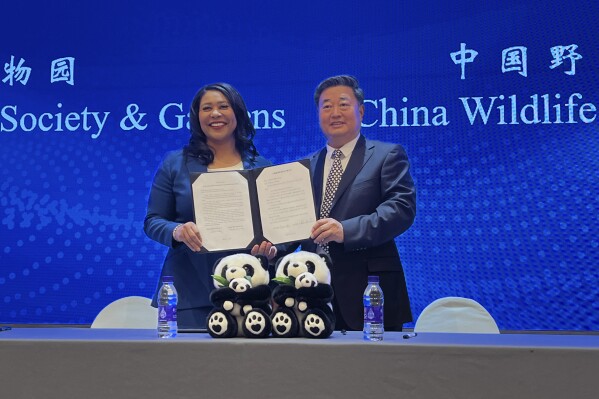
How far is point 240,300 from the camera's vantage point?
1.96m

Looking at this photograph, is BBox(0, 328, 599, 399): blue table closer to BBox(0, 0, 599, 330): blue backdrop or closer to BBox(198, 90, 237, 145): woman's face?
BBox(198, 90, 237, 145): woman's face

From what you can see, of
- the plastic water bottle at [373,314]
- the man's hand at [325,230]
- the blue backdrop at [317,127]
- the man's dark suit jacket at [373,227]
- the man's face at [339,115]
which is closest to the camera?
the plastic water bottle at [373,314]

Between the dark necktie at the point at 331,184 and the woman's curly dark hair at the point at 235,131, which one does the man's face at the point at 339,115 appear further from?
the woman's curly dark hair at the point at 235,131

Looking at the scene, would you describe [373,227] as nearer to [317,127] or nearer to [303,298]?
[303,298]

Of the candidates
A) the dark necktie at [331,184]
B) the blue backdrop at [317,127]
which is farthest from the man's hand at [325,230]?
the blue backdrop at [317,127]

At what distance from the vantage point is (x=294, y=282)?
198 cm

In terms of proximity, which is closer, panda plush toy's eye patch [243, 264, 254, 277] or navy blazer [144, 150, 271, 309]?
panda plush toy's eye patch [243, 264, 254, 277]

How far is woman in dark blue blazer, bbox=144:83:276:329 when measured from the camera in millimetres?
2916

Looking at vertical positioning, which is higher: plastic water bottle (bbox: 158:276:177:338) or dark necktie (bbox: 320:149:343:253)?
dark necktie (bbox: 320:149:343:253)

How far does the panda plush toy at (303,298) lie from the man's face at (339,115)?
1.11 metres

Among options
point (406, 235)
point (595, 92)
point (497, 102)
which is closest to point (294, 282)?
point (406, 235)

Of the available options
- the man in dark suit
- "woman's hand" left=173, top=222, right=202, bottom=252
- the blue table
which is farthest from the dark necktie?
the blue table

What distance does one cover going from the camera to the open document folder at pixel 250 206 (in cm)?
254

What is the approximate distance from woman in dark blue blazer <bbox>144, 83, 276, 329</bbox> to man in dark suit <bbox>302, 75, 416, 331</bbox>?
1.35 feet
